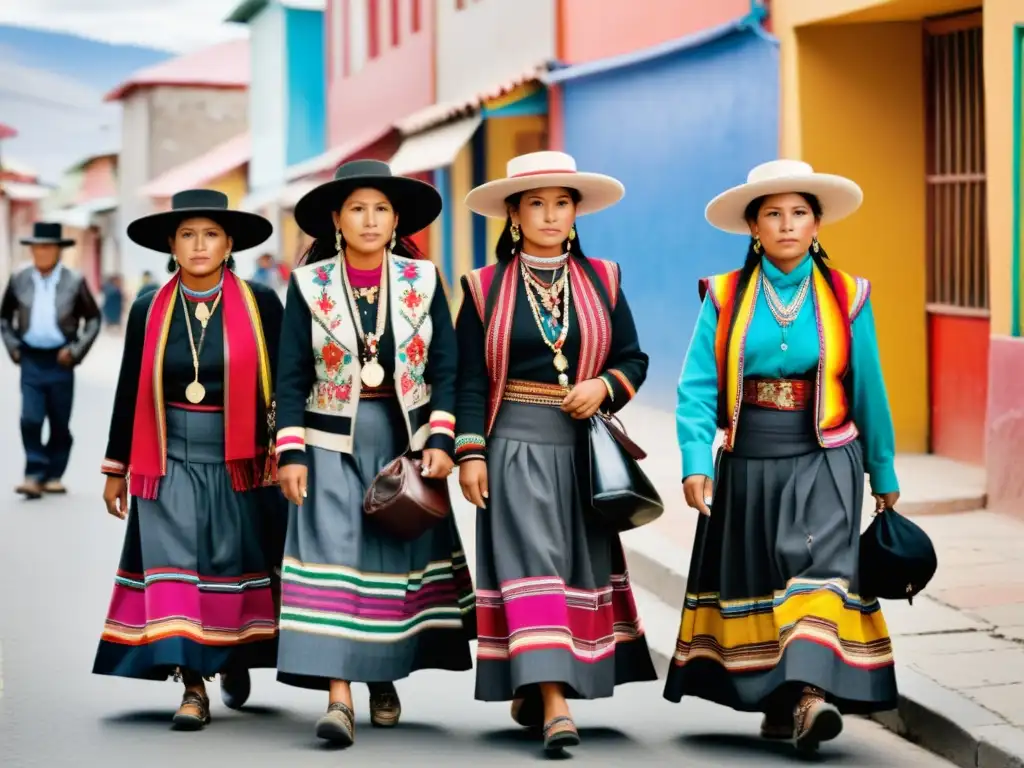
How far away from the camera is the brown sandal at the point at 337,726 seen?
6020mm

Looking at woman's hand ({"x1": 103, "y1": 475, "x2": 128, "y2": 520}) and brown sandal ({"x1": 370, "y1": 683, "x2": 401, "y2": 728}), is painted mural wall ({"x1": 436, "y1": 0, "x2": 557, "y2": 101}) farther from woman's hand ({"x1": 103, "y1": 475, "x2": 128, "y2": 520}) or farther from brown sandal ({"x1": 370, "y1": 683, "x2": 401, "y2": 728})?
brown sandal ({"x1": 370, "y1": 683, "x2": 401, "y2": 728})

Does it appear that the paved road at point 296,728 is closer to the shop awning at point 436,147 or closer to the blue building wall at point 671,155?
the blue building wall at point 671,155

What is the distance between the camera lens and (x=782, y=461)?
20.0 feet

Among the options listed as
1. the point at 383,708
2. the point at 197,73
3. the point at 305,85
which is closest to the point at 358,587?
the point at 383,708

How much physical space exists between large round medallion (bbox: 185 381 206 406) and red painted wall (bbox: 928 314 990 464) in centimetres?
679

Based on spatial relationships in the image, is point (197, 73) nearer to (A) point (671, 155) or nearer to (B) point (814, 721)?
(A) point (671, 155)

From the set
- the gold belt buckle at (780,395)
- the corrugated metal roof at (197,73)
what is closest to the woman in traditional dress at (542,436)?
the gold belt buckle at (780,395)

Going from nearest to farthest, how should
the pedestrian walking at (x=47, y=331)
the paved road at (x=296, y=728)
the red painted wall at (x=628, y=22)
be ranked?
the paved road at (x=296, y=728)
the pedestrian walking at (x=47, y=331)
the red painted wall at (x=628, y=22)

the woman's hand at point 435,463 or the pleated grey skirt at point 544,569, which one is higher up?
the woman's hand at point 435,463

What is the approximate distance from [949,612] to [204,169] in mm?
44720

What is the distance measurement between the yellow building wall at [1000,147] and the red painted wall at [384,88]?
52.2 feet

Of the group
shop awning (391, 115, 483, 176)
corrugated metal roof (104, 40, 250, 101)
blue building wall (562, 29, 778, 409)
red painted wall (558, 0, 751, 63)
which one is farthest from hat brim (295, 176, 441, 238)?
corrugated metal roof (104, 40, 250, 101)

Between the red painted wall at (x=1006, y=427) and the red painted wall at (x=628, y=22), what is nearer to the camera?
the red painted wall at (x=1006, y=427)

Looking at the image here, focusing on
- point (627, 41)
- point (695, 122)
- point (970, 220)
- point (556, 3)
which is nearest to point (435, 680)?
point (970, 220)
